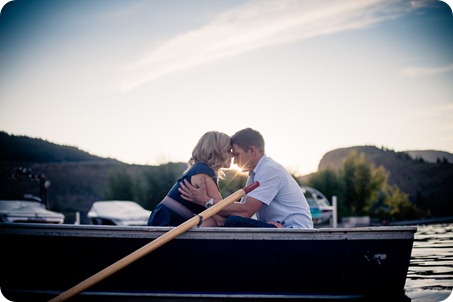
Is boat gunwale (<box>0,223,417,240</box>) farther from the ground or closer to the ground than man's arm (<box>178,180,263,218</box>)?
closer to the ground

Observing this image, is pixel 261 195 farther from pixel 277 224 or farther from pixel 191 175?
pixel 191 175

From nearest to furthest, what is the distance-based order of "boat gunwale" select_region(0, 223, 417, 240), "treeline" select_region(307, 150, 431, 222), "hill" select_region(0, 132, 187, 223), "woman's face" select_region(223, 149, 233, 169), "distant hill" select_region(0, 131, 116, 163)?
"boat gunwale" select_region(0, 223, 417, 240), "woman's face" select_region(223, 149, 233, 169), "hill" select_region(0, 132, 187, 223), "distant hill" select_region(0, 131, 116, 163), "treeline" select_region(307, 150, 431, 222)

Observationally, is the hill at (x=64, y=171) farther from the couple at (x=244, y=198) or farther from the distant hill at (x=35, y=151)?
the couple at (x=244, y=198)

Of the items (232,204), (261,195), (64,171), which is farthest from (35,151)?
(261,195)

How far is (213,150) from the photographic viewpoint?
3.89 m

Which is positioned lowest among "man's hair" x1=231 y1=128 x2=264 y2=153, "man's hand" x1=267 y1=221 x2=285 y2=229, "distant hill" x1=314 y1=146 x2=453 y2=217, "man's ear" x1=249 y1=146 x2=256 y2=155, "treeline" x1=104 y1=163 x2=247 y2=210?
"distant hill" x1=314 y1=146 x2=453 y2=217

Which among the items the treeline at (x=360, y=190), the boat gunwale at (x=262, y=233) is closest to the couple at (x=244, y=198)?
the boat gunwale at (x=262, y=233)

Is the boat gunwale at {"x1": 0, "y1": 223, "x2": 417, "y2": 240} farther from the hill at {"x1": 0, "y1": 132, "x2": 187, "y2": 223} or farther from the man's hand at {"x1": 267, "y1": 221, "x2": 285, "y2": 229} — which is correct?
the hill at {"x1": 0, "y1": 132, "x2": 187, "y2": 223}

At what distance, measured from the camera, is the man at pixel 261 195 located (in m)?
3.79

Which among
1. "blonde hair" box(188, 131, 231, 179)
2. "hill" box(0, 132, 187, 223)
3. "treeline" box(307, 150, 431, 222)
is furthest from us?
"treeline" box(307, 150, 431, 222)

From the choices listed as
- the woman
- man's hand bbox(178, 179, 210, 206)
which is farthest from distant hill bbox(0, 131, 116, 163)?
man's hand bbox(178, 179, 210, 206)

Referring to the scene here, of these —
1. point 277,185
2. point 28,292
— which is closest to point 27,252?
point 28,292

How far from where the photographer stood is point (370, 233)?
3508mm

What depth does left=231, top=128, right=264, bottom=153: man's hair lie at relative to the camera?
3.99m
